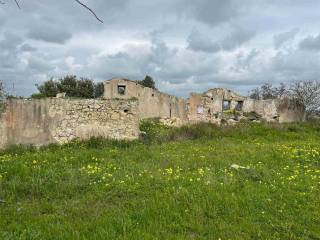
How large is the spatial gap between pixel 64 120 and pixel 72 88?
103ft

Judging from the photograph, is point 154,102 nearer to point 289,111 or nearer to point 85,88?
point 289,111

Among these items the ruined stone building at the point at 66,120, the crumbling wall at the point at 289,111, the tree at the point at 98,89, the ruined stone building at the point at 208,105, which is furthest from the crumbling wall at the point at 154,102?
the tree at the point at 98,89

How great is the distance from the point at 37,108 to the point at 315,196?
11379 mm

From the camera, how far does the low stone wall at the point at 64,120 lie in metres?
15.1

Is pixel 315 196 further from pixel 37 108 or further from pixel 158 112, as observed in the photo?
pixel 158 112

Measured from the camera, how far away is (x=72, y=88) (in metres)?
46.4

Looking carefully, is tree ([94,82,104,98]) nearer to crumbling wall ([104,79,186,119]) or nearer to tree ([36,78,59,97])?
tree ([36,78,59,97])

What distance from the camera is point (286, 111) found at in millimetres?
29438

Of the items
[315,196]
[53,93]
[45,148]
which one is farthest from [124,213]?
[53,93]

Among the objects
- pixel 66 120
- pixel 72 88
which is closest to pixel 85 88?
pixel 72 88

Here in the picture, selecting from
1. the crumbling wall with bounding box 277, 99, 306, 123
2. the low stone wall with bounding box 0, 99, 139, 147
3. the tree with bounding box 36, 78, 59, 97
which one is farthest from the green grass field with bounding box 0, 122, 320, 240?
the tree with bounding box 36, 78, 59, 97

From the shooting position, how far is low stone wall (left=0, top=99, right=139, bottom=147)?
49.4 feet

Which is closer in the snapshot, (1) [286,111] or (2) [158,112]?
(2) [158,112]

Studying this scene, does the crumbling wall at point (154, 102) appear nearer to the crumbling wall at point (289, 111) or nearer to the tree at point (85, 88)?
the crumbling wall at point (289, 111)
